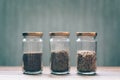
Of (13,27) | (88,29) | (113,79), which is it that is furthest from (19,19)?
(113,79)

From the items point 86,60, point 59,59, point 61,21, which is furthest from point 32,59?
point 61,21

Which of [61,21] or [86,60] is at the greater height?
[61,21]

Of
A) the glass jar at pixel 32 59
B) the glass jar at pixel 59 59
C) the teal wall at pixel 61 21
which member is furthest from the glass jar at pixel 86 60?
the teal wall at pixel 61 21

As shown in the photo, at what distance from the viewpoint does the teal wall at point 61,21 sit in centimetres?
183

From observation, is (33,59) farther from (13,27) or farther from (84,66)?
(13,27)

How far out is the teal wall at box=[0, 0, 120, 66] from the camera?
5.99 feet

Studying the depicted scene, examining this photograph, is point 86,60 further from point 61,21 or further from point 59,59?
point 61,21

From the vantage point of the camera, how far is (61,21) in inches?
72.0

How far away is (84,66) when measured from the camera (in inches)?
41.2

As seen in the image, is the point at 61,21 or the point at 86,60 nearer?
the point at 86,60

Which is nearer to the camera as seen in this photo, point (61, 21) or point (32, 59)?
point (32, 59)

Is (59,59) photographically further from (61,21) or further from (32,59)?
(61,21)

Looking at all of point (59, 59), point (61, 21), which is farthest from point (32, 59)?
point (61, 21)

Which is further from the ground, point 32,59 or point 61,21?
point 61,21
